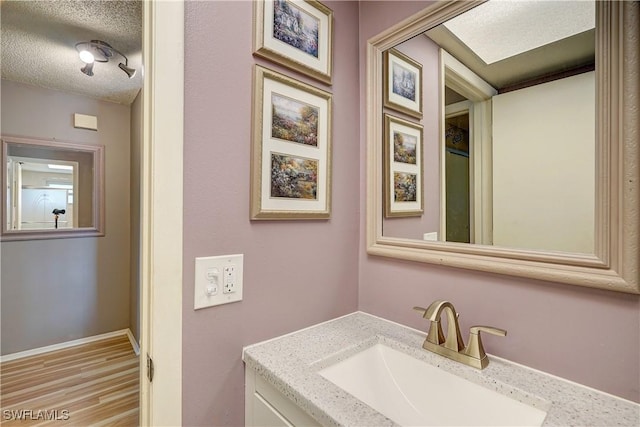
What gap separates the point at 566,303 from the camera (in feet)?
2.26

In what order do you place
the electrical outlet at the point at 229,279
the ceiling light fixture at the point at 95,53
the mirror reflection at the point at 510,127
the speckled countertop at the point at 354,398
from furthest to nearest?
the ceiling light fixture at the point at 95,53 < the electrical outlet at the point at 229,279 < the mirror reflection at the point at 510,127 < the speckled countertop at the point at 354,398

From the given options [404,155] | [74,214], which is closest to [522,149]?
[404,155]

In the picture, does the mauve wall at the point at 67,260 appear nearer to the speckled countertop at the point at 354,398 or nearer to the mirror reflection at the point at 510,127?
the speckled countertop at the point at 354,398

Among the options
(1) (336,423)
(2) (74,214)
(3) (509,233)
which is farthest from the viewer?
(2) (74,214)

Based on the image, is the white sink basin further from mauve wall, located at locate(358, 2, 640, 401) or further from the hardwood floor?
the hardwood floor

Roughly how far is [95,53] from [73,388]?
2476 millimetres

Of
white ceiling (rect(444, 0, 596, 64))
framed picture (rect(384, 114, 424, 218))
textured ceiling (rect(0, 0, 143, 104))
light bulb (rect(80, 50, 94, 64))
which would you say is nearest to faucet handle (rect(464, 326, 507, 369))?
framed picture (rect(384, 114, 424, 218))

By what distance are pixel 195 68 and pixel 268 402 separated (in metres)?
0.91

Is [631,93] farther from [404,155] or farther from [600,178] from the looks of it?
[404,155]

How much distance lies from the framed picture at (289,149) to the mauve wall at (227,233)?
0.11 ft

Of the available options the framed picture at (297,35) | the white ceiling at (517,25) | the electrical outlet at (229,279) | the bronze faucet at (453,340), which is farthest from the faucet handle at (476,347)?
the framed picture at (297,35)

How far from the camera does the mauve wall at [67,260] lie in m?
2.50

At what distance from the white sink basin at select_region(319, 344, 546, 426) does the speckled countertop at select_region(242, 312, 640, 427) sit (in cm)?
2

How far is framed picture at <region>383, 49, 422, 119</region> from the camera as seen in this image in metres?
1.03
